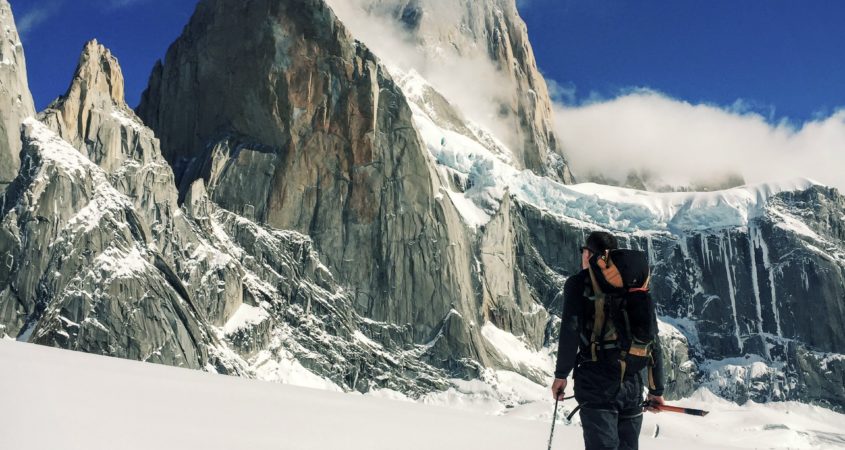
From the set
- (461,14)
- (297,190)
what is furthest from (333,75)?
(461,14)

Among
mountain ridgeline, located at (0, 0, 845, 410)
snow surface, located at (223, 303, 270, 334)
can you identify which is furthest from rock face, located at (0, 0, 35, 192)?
snow surface, located at (223, 303, 270, 334)

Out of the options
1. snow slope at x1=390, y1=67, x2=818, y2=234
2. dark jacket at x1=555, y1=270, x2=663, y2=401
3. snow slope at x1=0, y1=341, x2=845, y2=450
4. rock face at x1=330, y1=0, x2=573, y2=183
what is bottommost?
snow slope at x1=0, y1=341, x2=845, y2=450

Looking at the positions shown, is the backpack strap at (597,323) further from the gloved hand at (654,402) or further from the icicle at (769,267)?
the icicle at (769,267)

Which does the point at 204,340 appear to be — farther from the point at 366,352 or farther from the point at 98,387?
the point at 98,387

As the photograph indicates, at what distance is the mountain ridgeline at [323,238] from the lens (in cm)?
7875

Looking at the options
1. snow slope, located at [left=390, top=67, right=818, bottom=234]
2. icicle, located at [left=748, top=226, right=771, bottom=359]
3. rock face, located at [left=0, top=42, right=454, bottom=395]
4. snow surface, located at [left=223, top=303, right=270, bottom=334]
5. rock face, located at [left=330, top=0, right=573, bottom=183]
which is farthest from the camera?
Result: rock face, located at [left=330, top=0, right=573, bottom=183]

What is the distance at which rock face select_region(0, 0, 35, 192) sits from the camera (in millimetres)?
80562

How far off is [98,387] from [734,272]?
158 m

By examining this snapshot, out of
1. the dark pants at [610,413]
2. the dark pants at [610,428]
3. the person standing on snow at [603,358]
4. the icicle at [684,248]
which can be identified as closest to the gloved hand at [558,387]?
the person standing on snow at [603,358]

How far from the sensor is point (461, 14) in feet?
619

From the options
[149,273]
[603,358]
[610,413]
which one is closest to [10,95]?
[149,273]

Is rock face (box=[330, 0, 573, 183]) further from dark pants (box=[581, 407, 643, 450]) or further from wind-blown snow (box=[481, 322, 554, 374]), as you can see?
dark pants (box=[581, 407, 643, 450])

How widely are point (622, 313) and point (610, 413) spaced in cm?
81

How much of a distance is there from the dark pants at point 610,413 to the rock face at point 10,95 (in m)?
84.5
